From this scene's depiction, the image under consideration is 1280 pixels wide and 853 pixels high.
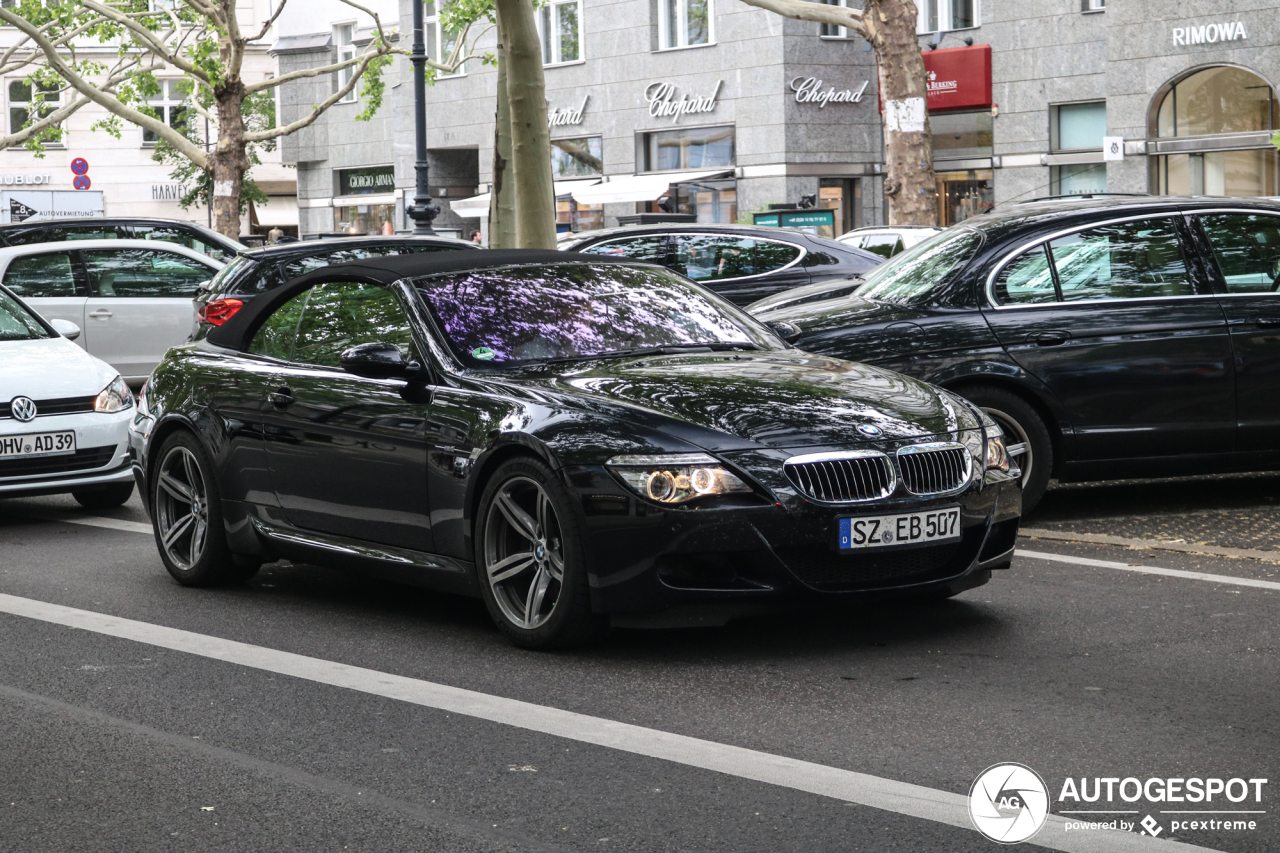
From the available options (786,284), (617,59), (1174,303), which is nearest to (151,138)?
(617,59)

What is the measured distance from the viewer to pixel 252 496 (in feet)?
25.9

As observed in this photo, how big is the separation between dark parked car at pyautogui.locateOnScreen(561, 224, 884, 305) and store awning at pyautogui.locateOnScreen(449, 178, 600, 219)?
2637 centimetres

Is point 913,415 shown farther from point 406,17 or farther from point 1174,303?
point 406,17

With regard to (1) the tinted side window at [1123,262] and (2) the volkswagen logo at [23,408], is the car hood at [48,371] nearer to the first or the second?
(2) the volkswagen logo at [23,408]

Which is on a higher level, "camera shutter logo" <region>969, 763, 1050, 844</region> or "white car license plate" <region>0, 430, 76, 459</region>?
"white car license plate" <region>0, 430, 76, 459</region>

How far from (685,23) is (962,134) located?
23.4ft

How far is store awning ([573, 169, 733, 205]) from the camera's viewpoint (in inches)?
1586

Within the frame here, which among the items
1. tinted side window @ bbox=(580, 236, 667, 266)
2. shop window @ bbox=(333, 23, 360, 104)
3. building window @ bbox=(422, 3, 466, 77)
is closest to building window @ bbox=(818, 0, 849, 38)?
building window @ bbox=(422, 3, 466, 77)

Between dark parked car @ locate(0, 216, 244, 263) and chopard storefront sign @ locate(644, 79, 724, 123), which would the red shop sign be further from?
dark parked car @ locate(0, 216, 244, 263)

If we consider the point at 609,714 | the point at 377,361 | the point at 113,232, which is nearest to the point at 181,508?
the point at 377,361

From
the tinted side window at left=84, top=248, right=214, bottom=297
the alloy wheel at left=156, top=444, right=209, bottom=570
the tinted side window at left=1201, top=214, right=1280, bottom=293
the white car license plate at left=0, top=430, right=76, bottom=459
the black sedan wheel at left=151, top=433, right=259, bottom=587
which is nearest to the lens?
the black sedan wheel at left=151, top=433, right=259, bottom=587

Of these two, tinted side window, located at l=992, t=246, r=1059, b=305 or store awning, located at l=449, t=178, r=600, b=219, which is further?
store awning, located at l=449, t=178, r=600, b=219

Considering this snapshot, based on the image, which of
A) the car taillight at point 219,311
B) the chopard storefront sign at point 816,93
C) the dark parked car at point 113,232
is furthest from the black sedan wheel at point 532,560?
the chopard storefront sign at point 816,93

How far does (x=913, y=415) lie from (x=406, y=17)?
45108mm
